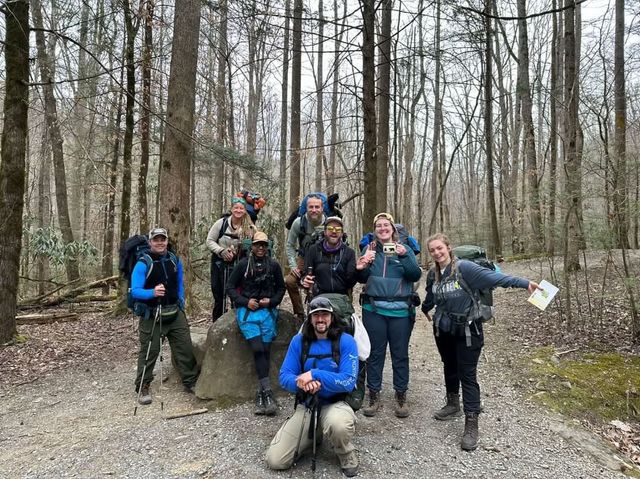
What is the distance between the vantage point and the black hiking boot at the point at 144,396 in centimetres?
499

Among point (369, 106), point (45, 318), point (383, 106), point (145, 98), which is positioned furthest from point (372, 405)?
point (145, 98)

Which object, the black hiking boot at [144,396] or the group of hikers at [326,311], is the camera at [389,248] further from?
the black hiking boot at [144,396]

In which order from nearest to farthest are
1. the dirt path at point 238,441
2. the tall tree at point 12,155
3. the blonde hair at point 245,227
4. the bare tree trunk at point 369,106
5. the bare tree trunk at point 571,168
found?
1. the dirt path at point 238,441
2. the blonde hair at point 245,227
3. the bare tree trunk at point 369,106
4. the bare tree trunk at point 571,168
5. the tall tree at point 12,155

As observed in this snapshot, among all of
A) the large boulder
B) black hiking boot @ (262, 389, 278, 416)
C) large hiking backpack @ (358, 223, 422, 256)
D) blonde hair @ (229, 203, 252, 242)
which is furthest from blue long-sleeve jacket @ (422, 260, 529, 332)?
blonde hair @ (229, 203, 252, 242)

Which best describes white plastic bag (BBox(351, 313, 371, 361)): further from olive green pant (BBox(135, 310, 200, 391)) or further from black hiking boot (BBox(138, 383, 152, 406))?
black hiking boot (BBox(138, 383, 152, 406))

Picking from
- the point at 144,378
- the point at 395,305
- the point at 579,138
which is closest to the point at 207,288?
the point at 144,378

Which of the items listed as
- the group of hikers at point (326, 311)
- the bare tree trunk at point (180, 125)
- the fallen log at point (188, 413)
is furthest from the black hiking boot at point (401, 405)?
the bare tree trunk at point (180, 125)

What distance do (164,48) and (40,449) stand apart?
32.8ft

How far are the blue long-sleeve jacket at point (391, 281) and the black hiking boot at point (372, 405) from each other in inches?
37.4

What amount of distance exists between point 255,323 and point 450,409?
7.66 feet

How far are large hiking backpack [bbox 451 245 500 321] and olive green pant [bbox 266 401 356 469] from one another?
1549mm

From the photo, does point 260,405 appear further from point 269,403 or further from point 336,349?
Result: point 336,349

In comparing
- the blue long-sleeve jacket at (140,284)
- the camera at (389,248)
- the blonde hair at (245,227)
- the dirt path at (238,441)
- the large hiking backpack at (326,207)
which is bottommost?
the dirt path at (238,441)

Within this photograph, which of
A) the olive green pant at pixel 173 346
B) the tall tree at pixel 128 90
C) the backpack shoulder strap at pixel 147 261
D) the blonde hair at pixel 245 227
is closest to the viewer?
the backpack shoulder strap at pixel 147 261
